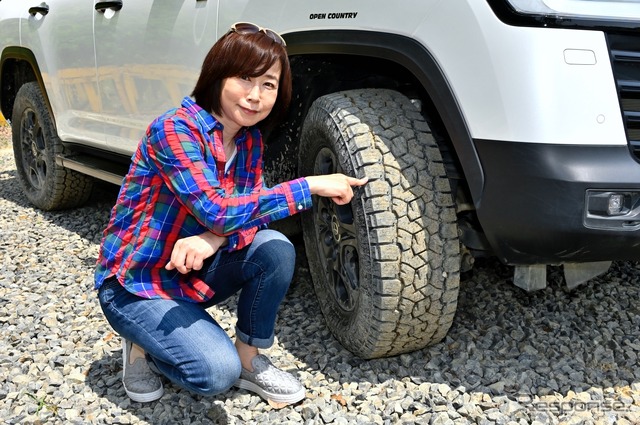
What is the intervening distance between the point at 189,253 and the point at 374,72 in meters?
0.99

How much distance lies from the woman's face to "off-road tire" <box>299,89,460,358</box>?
10.2 inches

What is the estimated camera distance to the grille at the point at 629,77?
72.4 inches

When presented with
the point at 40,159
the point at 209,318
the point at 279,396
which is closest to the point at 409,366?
the point at 279,396

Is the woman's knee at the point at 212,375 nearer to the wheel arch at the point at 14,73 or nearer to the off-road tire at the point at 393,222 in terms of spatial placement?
the off-road tire at the point at 393,222

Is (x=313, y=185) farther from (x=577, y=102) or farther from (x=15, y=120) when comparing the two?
(x=15, y=120)

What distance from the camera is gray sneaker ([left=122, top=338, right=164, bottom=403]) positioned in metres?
2.35

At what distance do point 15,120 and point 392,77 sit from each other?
3.76 m

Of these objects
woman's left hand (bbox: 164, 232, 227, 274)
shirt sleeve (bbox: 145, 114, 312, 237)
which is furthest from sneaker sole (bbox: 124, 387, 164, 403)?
shirt sleeve (bbox: 145, 114, 312, 237)

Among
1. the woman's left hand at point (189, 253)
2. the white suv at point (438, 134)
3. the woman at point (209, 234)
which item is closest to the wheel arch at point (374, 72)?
the white suv at point (438, 134)

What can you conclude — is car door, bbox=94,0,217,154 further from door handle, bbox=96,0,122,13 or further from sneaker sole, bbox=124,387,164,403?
sneaker sole, bbox=124,387,164,403

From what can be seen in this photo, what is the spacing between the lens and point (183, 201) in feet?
6.93

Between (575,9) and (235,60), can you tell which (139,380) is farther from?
(575,9)

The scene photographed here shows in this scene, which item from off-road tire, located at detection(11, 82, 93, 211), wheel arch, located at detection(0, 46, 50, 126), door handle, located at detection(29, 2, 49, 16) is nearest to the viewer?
door handle, located at detection(29, 2, 49, 16)

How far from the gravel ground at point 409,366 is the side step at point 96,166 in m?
0.75
